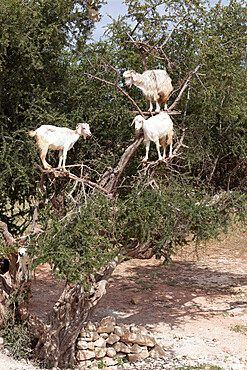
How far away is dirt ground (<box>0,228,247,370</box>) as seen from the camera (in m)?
8.55

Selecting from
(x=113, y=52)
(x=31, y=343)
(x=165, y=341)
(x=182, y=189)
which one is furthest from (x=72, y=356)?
(x=113, y=52)

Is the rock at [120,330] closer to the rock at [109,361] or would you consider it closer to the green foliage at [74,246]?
the rock at [109,361]

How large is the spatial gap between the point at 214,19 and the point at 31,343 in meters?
8.18

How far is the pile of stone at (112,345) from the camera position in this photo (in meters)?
8.05

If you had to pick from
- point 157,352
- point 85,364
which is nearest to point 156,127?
point 157,352

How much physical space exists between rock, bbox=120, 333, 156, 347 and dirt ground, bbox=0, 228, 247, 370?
1.35 ft

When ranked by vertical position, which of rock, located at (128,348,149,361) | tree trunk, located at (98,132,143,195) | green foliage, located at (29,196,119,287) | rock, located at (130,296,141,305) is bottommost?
rock, located at (130,296,141,305)

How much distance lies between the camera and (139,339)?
8.20 metres

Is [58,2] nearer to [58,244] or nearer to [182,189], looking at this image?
[182,189]

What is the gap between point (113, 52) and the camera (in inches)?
380

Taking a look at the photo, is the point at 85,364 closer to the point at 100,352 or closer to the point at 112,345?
the point at 100,352

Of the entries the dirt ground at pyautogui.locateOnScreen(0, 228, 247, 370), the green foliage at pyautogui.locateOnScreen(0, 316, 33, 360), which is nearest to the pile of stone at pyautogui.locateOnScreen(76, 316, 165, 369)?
the dirt ground at pyautogui.locateOnScreen(0, 228, 247, 370)

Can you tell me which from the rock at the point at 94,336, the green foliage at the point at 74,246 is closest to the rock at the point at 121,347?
the rock at the point at 94,336

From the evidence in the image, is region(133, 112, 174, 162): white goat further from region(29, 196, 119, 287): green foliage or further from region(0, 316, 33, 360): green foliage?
region(0, 316, 33, 360): green foliage
